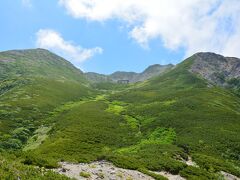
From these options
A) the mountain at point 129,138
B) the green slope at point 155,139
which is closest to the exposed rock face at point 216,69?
the mountain at point 129,138

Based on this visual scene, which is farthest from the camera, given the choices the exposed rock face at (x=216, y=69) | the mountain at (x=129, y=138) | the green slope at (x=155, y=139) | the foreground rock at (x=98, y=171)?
the exposed rock face at (x=216, y=69)

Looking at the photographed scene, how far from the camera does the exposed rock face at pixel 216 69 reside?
164875 mm

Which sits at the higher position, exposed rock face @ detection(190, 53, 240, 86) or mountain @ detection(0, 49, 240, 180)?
exposed rock face @ detection(190, 53, 240, 86)

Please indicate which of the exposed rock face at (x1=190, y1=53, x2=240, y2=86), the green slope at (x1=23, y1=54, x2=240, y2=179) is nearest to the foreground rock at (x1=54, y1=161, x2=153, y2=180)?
the green slope at (x1=23, y1=54, x2=240, y2=179)

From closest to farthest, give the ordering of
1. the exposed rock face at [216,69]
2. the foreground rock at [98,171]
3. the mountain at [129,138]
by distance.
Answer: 1. the foreground rock at [98,171]
2. the mountain at [129,138]
3. the exposed rock face at [216,69]

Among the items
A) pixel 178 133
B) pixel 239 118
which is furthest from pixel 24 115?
pixel 239 118

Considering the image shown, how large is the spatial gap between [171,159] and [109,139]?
591 inches

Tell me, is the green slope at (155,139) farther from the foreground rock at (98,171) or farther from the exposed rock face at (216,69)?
the exposed rock face at (216,69)

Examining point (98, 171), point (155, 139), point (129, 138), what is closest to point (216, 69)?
point (155, 139)

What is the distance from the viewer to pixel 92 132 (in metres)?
54.3

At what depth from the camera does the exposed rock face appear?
165 m

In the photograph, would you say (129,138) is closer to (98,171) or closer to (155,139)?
(155,139)

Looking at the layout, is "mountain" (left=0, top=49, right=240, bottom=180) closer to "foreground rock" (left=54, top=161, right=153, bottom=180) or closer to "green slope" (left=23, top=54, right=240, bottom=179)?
"green slope" (left=23, top=54, right=240, bottom=179)

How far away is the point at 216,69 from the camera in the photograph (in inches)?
7303
